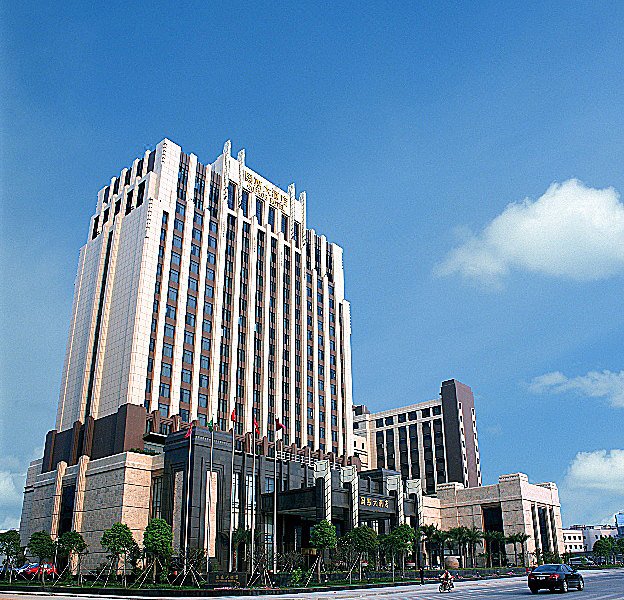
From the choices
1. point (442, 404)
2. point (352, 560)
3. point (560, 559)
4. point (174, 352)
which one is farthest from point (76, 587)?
point (442, 404)

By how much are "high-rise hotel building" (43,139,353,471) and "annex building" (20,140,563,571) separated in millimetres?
226

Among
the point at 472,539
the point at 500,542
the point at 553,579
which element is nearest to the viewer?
the point at 553,579

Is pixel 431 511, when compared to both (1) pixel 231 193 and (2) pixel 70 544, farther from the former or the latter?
(1) pixel 231 193

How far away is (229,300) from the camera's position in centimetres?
8619

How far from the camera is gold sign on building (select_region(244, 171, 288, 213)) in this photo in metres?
97.9

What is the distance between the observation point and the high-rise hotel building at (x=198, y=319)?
73812mm

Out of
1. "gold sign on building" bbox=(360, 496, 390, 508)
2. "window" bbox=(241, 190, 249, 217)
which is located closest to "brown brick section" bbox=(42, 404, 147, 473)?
"gold sign on building" bbox=(360, 496, 390, 508)

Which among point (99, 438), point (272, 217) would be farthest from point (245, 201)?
point (99, 438)

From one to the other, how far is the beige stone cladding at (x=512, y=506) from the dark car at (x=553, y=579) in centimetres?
5562

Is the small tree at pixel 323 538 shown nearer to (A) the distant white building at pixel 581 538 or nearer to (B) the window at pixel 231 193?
(B) the window at pixel 231 193

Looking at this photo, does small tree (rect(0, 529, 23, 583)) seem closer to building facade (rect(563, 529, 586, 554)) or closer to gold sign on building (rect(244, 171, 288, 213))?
gold sign on building (rect(244, 171, 288, 213))

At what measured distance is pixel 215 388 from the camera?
258ft

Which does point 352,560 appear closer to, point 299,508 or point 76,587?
point 299,508

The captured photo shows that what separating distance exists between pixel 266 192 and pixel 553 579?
7573 cm
